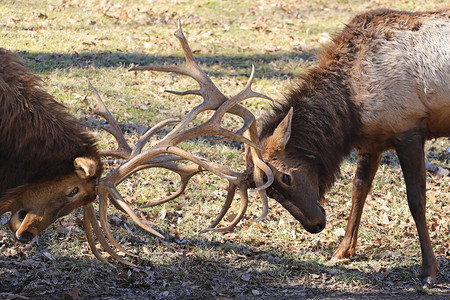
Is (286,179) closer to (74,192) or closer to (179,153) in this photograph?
(179,153)

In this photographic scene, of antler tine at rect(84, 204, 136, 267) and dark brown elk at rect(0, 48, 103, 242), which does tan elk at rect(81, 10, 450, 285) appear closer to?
antler tine at rect(84, 204, 136, 267)

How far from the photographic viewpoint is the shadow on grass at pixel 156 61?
1140cm

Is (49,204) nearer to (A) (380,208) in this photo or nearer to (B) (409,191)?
(B) (409,191)

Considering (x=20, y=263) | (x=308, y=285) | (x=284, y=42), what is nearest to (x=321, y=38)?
(x=284, y=42)

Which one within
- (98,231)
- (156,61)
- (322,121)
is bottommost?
(98,231)

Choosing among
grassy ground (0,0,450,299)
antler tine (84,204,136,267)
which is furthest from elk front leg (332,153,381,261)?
antler tine (84,204,136,267)

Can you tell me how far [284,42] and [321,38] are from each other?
912 mm

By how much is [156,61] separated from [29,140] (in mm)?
6974

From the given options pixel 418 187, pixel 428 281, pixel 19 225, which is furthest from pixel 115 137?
pixel 428 281

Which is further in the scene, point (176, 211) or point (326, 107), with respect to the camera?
point (176, 211)

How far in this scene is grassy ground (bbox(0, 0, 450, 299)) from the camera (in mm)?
6234

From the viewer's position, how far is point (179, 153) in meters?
5.45

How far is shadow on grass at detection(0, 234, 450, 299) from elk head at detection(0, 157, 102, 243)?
2.83 feet

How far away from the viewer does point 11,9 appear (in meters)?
14.2
